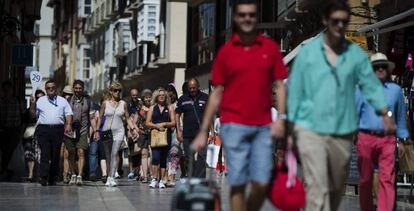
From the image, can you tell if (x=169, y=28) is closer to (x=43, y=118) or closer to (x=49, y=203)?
(x=43, y=118)

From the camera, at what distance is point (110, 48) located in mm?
70938

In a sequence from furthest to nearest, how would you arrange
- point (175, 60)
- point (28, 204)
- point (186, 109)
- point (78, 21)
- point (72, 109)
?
1. point (78, 21)
2. point (175, 60)
3. point (72, 109)
4. point (186, 109)
5. point (28, 204)

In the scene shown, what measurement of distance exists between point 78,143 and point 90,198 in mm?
4838

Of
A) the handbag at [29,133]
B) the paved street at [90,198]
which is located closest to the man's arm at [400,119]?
the paved street at [90,198]

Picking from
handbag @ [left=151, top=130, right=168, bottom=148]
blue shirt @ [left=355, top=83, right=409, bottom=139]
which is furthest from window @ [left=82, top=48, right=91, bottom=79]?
blue shirt @ [left=355, top=83, right=409, bottom=139]

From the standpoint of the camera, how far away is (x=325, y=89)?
30.5ft

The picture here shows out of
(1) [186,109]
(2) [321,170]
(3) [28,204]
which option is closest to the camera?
(2) [321,170]

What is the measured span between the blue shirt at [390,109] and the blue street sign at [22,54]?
20357 mm

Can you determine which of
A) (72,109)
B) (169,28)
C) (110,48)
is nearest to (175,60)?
(169,28)

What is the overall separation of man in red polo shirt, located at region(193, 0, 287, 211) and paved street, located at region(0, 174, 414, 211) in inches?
214

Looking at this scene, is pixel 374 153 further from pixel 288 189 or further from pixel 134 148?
pixel 134 148

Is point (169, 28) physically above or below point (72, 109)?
above

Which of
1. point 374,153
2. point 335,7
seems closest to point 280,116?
point 335,7

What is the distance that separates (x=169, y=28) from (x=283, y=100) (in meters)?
44.8
